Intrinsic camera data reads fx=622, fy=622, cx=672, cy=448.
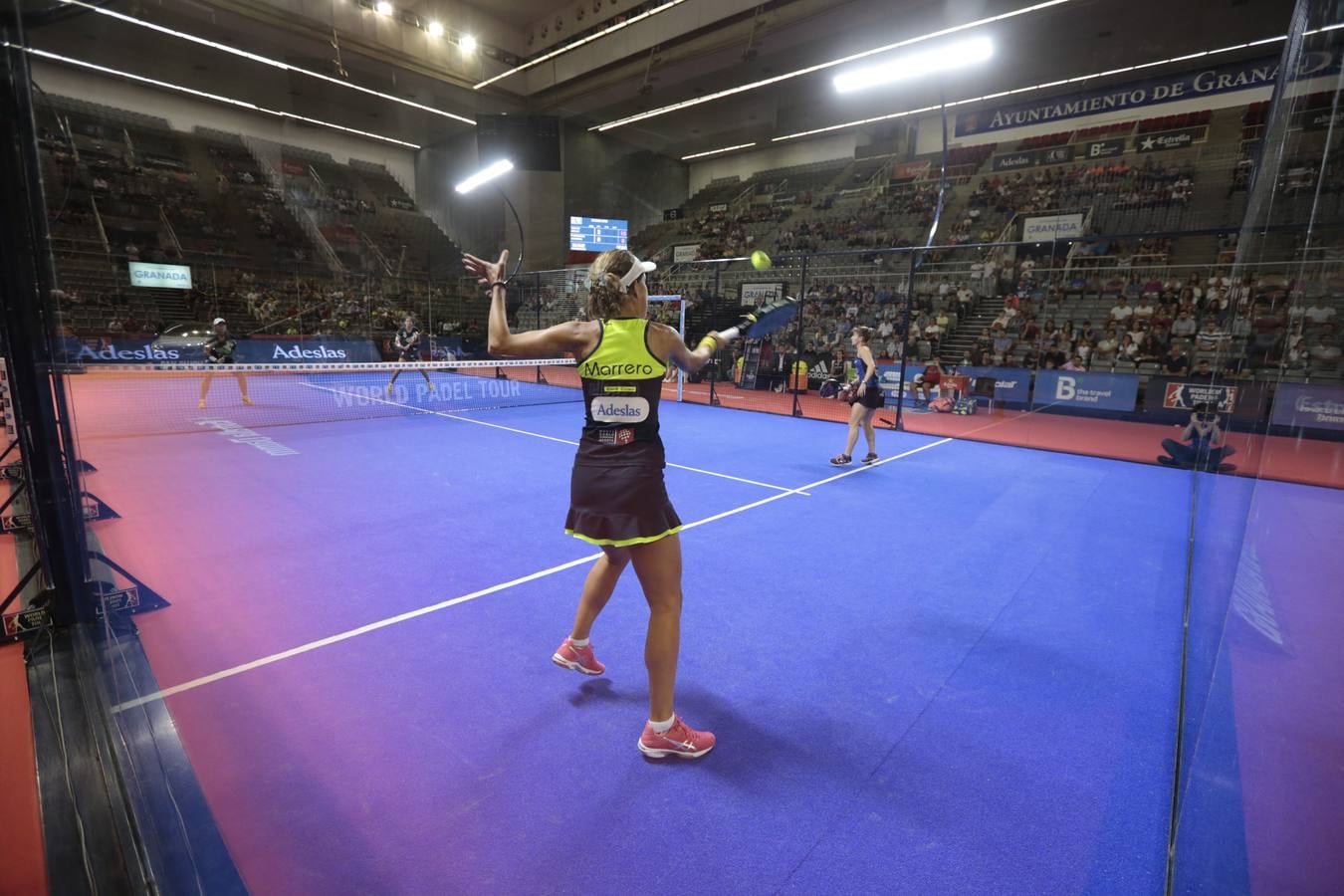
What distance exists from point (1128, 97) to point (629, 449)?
25.7m

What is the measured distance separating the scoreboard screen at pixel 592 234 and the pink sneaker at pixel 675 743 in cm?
2611

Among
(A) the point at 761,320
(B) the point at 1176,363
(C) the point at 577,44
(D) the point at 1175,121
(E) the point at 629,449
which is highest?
(C) the point at 577,44

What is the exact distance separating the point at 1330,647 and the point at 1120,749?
1.89m

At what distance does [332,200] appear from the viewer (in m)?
26.0

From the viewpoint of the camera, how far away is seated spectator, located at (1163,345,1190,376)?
1293cm

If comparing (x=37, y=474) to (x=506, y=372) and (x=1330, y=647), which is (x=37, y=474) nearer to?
(x=1330, y=647)

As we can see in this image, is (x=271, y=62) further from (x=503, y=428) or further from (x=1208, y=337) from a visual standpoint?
(x=1208, y=337)

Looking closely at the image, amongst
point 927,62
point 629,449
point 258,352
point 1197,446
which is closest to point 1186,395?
point 1197,446

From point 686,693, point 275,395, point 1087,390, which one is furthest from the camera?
point 275,395

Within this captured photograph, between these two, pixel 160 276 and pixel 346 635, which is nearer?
pixel 346 635

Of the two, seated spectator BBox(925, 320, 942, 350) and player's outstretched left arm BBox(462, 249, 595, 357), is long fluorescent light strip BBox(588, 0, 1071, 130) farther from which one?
player's outstretched left arm BBox(462, 249, 595, 357)

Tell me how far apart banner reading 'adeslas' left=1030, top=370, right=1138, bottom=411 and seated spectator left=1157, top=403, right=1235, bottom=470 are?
4.18 metres

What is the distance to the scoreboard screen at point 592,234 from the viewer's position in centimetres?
2705

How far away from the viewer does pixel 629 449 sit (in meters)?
2.57
